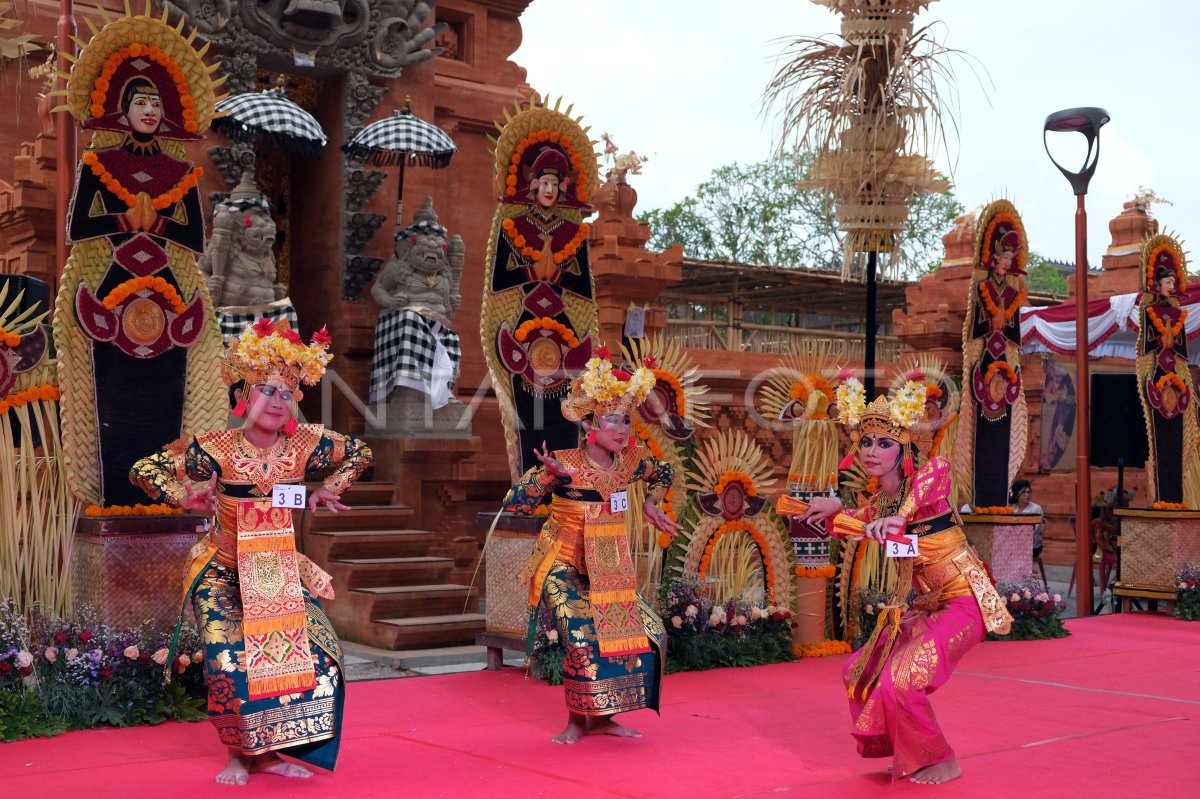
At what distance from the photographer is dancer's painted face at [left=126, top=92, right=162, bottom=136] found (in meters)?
6.33

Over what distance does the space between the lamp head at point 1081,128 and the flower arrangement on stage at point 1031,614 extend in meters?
3.49

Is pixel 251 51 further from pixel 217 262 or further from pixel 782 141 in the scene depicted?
pixel 782 141

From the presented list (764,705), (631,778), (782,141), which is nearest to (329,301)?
(782,141)

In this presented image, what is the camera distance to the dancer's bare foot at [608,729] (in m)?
5.50

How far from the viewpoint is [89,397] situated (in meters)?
6.27

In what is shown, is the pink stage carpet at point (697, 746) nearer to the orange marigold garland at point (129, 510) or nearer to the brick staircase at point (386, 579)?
the brick staircase at point (386, 579)

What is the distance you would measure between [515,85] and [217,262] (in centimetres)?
378

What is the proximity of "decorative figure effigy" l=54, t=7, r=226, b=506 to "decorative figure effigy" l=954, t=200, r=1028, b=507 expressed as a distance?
531 cm

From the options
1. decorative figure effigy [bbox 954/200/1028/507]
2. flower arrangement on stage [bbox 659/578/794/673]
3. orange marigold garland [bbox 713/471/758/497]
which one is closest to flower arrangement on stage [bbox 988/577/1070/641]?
decorative figure effigy [bbox 954/200/1028/507]

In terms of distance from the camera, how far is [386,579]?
8.16m

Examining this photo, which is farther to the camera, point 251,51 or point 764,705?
point 251,51

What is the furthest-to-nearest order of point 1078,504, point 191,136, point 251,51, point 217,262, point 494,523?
point 1078,504, point 251,51, point 217,262, point 494,523, point 191,136

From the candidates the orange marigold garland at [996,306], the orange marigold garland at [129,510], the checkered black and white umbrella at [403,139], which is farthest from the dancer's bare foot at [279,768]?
the orange marigold garland at [996,306]

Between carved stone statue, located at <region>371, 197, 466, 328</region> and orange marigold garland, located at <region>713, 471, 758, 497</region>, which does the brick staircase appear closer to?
carved stone statue, located at <region>371, 197, 466, 328</region>
